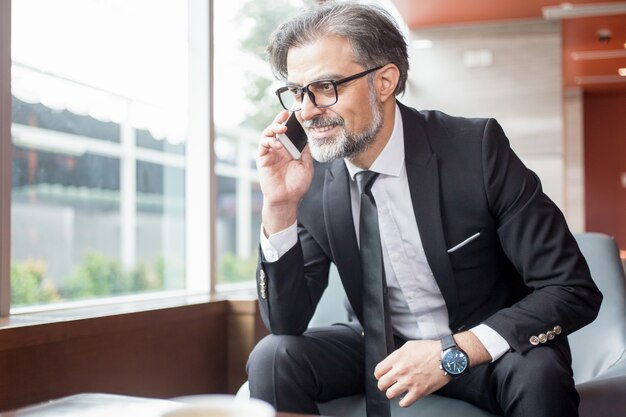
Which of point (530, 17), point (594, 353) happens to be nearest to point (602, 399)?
point (594, 353)

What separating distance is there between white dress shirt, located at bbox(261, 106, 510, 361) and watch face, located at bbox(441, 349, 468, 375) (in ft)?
0.81

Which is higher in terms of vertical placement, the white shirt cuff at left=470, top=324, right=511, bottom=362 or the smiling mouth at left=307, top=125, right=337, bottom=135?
the smiling mouth at left=307, top=125, right=337, bottom=135

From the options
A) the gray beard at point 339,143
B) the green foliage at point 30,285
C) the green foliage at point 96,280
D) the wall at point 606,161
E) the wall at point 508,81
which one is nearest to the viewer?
the gray beard at point 339,143

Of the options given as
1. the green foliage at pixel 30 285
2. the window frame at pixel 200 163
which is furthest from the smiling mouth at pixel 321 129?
the window frame at pixel 200 163

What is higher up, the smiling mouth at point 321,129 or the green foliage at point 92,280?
the smiling mouth at point 321,129

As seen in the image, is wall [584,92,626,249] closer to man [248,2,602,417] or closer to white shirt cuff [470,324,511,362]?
man [248,2,602,417]

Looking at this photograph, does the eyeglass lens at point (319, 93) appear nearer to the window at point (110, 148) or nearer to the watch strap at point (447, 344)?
the window at point (110, 148)

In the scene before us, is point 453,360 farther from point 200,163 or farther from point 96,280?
point 200,163

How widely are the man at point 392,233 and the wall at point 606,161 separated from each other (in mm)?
9629

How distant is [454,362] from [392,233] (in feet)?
1.27

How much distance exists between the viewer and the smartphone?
1751mm

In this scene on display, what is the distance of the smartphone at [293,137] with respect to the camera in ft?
5.74

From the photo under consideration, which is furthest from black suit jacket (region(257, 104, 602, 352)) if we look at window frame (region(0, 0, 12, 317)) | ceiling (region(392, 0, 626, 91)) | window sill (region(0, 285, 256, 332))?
ceiling (region(392, 0, 626, 91))

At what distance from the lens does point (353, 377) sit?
171 cm
